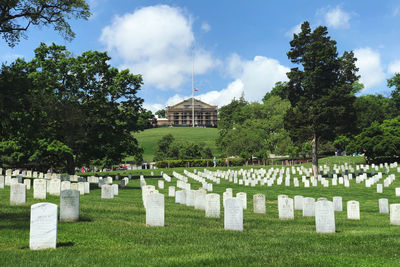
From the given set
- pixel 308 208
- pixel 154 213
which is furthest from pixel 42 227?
pixel 308 208

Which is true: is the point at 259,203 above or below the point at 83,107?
below

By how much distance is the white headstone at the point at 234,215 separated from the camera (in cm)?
1007

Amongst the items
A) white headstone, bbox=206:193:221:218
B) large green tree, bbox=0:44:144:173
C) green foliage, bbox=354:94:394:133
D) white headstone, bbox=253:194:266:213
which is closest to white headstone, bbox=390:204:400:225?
white headstone, bbox=253:194:266:213

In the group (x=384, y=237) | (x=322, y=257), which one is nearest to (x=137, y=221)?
(x=322, y=257)

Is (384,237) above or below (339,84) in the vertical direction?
below

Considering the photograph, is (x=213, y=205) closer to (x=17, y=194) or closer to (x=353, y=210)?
(x=353, y=210)

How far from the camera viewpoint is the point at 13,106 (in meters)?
19.5

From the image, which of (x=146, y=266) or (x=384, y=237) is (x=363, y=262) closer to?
(x=384, y=237)

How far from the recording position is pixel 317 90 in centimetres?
3916

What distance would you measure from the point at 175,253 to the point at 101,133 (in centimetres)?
2775

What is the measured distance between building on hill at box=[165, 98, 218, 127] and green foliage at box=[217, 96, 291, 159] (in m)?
88.2

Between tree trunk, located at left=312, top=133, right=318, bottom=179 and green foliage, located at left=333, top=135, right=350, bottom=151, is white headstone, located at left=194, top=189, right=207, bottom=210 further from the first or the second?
green foliage, located at left=333, top=135, right=350, bottom=151

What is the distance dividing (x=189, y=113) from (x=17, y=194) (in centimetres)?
16460

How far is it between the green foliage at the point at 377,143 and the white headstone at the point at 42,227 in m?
49.4
